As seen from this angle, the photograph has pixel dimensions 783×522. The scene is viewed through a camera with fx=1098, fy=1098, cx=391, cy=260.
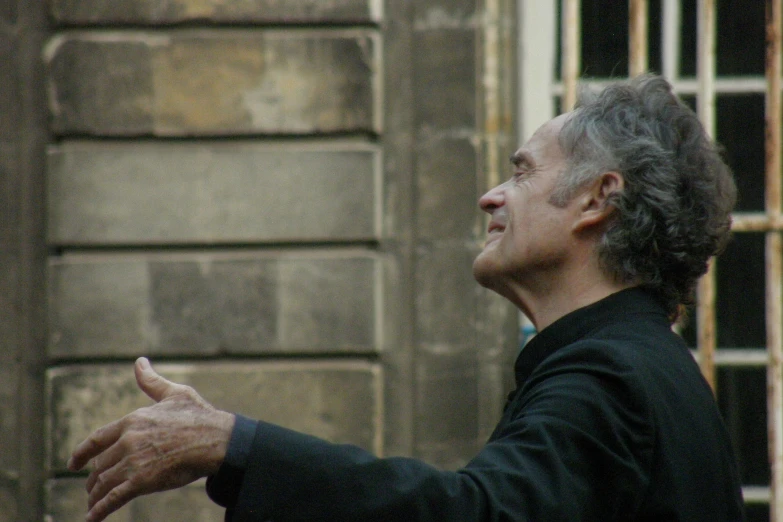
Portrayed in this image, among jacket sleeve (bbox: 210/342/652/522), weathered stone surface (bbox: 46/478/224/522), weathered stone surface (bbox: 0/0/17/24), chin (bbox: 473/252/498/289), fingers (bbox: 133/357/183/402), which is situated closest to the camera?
jacket sleeve (bbox: 210/342/652/522)

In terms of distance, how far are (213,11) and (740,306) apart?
2315 millimetres

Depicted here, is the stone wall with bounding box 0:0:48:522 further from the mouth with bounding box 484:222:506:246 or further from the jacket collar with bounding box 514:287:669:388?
the jacket collar with bounding box 514:287:669:388

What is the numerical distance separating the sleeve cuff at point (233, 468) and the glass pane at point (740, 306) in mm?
3145

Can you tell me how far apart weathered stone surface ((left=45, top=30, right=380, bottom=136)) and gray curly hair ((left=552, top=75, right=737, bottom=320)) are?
199 centimetres

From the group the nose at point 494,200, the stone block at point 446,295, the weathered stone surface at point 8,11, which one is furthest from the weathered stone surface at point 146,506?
the nose at point 494,200

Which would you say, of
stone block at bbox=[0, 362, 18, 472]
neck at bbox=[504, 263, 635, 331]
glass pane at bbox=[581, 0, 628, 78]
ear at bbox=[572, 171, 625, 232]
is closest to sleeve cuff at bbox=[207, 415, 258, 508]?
neck at bbox=[504, 263, 635, 331]

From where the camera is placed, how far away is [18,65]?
13.8 feet

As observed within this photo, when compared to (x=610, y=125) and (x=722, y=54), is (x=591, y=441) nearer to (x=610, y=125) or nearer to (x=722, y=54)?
(x=610, y=125)

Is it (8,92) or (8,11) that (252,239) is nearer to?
(8,92)

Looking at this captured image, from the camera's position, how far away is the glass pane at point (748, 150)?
4.31m

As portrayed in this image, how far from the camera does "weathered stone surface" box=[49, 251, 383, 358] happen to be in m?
4.05

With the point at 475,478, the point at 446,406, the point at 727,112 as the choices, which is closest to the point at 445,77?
the point at 727,112

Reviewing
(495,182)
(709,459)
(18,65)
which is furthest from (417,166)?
(709,459)

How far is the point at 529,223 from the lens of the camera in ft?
7.11
